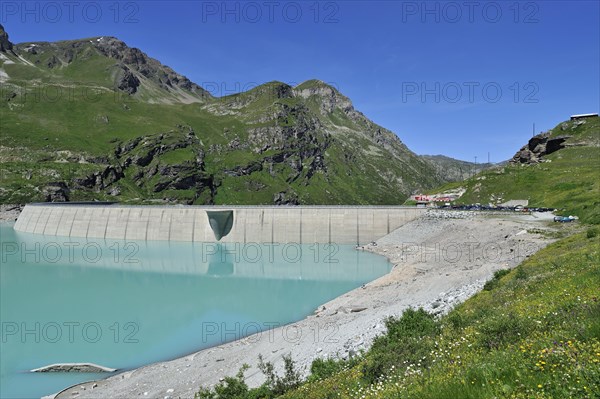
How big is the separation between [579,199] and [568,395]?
2364 inches

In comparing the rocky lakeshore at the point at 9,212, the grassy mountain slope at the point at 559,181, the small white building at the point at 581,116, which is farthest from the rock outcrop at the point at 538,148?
the rocky lakeshore at the point at 9,212

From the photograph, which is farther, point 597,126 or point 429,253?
point 597,126

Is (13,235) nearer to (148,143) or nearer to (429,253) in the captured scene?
(429,253)

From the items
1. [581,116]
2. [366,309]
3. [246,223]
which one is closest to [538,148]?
[581,116]

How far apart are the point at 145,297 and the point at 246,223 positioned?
101 ft

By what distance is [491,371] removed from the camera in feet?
17.9

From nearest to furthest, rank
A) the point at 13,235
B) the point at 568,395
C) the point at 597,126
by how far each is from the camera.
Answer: the point at 568,395 → the point at 13,235 → the point at 597,126

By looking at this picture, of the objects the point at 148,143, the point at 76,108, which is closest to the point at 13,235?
the point at 148,143

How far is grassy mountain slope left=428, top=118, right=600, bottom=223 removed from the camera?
55250 millimetres

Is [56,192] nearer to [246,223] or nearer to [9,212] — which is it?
[9,212]

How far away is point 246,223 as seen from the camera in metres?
66.8

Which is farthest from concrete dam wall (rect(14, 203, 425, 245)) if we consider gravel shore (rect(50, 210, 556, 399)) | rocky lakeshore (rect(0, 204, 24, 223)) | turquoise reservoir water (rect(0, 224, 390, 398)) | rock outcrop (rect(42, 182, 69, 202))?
rock outcrop (rect(42, 182, 69, 202))

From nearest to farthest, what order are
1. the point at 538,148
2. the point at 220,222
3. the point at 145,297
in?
the point at 145,297
the point at 220,222
the point at 538,148

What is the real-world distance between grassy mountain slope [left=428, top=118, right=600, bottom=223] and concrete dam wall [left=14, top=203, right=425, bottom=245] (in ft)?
59.8
